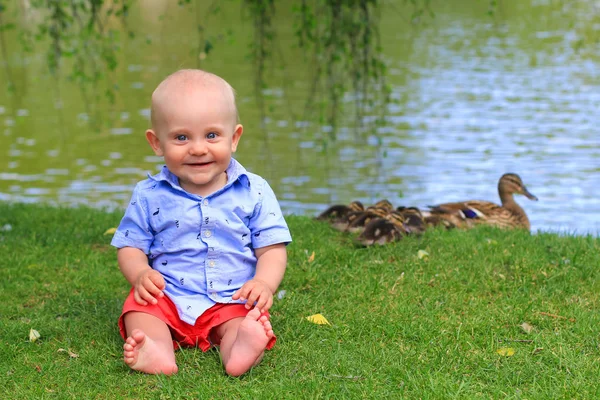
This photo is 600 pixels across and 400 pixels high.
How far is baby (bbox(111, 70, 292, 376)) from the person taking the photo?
4242 millimetres

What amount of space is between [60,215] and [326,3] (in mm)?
3293

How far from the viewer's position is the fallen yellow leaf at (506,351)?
433 cm

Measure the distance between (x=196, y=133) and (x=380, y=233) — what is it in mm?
2560

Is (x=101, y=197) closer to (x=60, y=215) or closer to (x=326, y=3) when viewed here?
(x=60, y=215)

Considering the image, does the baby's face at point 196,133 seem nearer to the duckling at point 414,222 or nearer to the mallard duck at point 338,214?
the duckling at point 414,222

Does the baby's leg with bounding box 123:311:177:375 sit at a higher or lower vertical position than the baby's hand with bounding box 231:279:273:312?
lower

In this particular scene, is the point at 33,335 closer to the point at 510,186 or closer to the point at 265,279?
the point at 265,279

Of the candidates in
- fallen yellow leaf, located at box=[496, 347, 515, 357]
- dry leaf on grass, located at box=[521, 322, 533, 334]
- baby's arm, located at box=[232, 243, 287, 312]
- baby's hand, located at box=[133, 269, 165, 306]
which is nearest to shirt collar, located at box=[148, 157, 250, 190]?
baby's arm, located at box=[232, 243, 287, 312]

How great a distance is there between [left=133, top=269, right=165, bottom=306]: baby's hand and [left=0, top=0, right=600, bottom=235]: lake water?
411 centimetres

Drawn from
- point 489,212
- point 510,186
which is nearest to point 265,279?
point 489,212

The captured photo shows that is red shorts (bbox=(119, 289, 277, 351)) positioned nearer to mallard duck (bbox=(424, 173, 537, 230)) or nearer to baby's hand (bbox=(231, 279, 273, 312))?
baby's hand (bbox=(231, 279, 273, 312))

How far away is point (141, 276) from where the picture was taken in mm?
4234

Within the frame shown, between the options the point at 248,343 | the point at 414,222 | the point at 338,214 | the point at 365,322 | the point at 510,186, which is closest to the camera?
the point at 248,343

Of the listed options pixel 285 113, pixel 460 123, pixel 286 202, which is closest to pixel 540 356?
pixel 286 202
